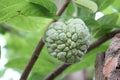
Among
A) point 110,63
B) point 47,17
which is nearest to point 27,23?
point 47,17

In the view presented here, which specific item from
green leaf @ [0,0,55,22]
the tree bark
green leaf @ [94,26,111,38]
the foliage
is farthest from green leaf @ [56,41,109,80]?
green leaf @ [0,0,55,22]

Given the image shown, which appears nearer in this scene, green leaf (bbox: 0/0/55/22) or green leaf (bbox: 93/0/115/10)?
green leaf (bbox: 0/0/55/22)

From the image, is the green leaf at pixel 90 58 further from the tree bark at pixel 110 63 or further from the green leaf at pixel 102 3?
the tree bark at pixel 110 63

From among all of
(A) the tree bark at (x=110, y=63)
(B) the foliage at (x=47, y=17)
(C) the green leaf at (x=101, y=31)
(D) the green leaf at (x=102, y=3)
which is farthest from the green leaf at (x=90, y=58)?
(A) the tree bark at (x=110, y=63)

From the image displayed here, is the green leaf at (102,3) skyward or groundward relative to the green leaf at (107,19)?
skyward

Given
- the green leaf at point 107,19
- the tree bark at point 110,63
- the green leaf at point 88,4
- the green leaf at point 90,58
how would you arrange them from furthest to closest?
the green leaf at point 90,58 < the green leaf at point 107,19 < the green leaf at point 88,4 < the tree bark at point 110,63

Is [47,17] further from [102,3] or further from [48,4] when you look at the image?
[102,3]

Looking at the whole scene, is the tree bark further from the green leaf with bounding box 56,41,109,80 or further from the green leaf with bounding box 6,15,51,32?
the green leaf with bounding box 6,15,51,32
